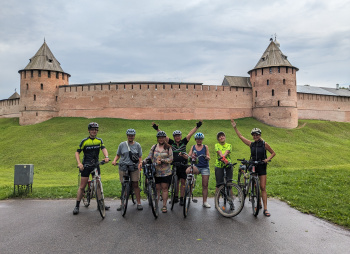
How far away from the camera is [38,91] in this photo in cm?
3756

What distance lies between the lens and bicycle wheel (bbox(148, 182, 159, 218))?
5637 mm

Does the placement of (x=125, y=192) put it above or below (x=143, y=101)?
below

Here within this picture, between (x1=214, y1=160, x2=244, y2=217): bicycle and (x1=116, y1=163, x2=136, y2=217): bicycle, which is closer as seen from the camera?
(x1=214, y1=160, x2=244, y2=217): bicycle

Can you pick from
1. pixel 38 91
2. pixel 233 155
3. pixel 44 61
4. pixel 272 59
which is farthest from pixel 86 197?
pixel 272 59

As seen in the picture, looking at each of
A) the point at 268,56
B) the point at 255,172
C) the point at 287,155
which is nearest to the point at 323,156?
the point at 287,155

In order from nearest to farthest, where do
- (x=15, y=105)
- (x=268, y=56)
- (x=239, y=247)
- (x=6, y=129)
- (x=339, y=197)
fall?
(x=239, y=247)
(x=339, y=197)
(x=6, y=129)
(x=268, y=56)
(x=15, y=105)

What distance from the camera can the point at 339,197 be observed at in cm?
733

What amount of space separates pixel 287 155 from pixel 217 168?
19.7m

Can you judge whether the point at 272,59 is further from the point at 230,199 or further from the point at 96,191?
the point at 96,191

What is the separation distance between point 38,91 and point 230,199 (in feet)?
122

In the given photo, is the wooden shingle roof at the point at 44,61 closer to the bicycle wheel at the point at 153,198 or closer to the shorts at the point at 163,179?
the shorts at the point at 163,179

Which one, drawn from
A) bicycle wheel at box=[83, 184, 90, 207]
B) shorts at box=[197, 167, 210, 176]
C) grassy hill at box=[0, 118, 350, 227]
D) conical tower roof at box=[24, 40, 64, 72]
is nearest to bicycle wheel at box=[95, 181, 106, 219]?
bicycle wheel at box=[83, 184, 90, 207]

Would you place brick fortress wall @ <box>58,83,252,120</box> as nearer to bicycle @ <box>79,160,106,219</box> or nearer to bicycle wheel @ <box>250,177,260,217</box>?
bicycle @ <box>79,160,106,219</box>

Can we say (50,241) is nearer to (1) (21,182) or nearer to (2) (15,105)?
(1) (21,182)
